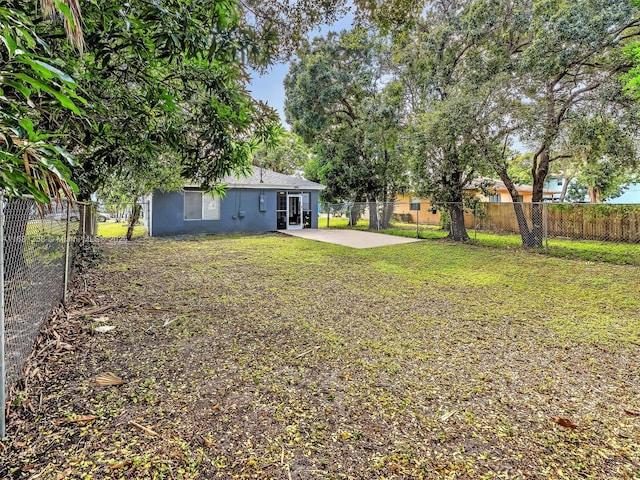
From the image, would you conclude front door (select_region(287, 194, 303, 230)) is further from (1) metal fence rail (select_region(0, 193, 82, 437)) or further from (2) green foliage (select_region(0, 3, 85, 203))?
(2) green foliage (select_region(0, 3, 85, 203))

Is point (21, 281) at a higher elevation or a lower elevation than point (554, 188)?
lower

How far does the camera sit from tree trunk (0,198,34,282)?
2.43 meters

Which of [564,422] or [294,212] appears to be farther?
[294,212]

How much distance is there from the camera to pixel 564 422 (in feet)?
7.30

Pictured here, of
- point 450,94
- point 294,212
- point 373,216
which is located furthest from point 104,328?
point 373,216

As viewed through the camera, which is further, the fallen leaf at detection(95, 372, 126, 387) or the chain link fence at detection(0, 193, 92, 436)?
the fallen leaf at detection(95, 372, 126, 387)

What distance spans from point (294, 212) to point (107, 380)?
14812 millimetres

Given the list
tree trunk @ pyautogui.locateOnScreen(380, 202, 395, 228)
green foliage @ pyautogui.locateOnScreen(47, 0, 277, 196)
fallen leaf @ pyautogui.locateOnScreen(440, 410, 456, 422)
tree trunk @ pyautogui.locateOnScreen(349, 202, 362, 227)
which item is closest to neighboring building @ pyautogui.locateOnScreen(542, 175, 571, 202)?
tree trunk @ pyautogui.locateOnScreen(380, 202, 395, 228)

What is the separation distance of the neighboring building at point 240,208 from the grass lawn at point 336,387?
867 cm

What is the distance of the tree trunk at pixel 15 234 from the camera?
7.96 feet

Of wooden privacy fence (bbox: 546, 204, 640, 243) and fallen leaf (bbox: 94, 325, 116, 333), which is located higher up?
wooden privacy fence (bbox: 546, 204, 640, 243)

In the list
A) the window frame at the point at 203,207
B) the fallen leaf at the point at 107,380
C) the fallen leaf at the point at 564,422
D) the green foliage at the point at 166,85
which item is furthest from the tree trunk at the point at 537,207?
the window frame at the point at 203,207

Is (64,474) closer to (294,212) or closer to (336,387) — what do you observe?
(336,387)

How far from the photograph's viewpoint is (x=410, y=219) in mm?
23875
